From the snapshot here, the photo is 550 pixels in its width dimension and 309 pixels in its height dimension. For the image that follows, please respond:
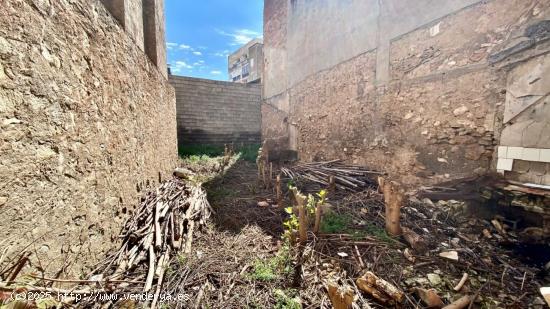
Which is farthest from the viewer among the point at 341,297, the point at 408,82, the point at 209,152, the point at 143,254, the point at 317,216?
the point at 209,152

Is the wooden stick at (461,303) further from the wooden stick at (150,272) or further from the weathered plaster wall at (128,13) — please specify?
the weathered plaster wall at (128,13)

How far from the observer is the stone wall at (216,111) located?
395 inches

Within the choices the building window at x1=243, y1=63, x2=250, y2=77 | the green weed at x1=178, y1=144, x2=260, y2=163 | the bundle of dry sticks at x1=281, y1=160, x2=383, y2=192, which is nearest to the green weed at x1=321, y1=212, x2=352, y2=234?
the bundle of dry sticks at x1=281, y1=160, x2=383, y2=192

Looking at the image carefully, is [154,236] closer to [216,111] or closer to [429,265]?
[429,265]

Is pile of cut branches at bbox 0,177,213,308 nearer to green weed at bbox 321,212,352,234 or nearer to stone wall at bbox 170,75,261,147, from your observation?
green weed at bbox 321,212,352,234

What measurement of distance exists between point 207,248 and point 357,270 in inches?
67.1

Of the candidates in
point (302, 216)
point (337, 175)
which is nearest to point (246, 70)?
point (337, 175)

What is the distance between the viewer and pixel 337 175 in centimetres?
510

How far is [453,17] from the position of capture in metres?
3.62

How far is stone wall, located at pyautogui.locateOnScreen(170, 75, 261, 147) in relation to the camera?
10031mm

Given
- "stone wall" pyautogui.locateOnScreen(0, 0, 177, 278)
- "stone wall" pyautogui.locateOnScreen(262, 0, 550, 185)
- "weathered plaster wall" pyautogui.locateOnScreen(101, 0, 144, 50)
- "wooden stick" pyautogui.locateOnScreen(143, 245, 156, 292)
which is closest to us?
"stone wall" pyautogui.locateOnScreen(0, 0, 177, 278)

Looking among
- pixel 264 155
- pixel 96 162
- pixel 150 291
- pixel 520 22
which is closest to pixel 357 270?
pixel 150 291

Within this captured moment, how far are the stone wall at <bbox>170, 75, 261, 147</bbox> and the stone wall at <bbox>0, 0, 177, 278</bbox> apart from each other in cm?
759

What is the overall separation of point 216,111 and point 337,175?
7.35 m
